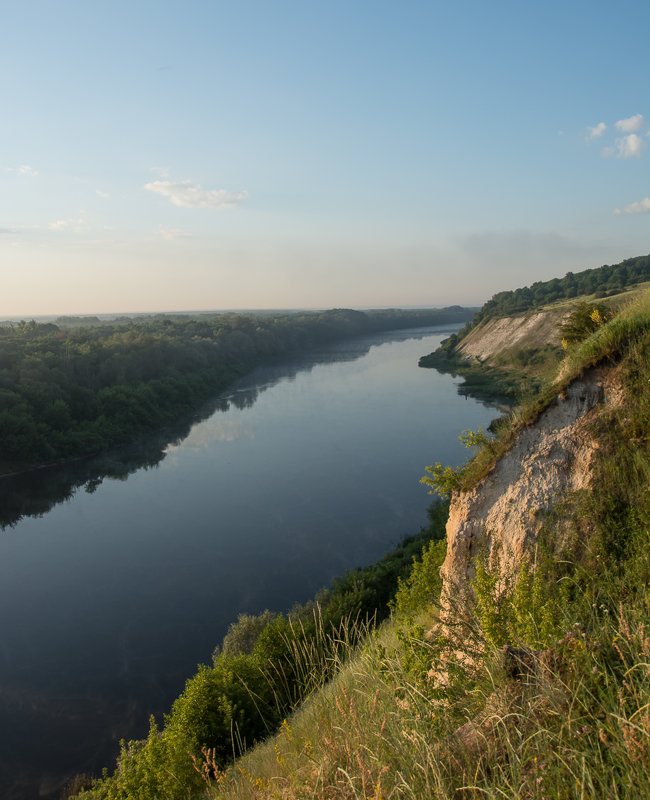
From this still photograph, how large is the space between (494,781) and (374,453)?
3042 centimetres

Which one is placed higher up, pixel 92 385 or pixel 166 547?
pixel 92 385

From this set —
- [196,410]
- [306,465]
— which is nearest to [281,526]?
[306,465]

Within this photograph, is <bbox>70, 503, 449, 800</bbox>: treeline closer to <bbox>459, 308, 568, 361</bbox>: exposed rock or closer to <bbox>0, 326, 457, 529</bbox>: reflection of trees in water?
<bbox>0, 326, 457, 529</bbox>: reflection of trees in water

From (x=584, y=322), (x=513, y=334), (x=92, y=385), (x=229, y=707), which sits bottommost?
(x=229, y=707)

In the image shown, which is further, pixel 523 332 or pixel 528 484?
pixel 523 332

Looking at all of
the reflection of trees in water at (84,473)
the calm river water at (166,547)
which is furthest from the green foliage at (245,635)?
the reflection of trees in water at (84,473)

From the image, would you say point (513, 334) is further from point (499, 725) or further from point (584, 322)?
point (499, 725)

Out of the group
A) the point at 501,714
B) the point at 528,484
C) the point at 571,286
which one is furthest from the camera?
the point at 571,286

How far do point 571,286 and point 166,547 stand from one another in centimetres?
8042

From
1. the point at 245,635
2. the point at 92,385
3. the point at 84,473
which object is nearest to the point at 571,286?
the point at 92,385

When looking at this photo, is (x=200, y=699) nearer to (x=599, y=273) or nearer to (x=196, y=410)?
(x=196, y=410)

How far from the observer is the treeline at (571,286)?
74500mm

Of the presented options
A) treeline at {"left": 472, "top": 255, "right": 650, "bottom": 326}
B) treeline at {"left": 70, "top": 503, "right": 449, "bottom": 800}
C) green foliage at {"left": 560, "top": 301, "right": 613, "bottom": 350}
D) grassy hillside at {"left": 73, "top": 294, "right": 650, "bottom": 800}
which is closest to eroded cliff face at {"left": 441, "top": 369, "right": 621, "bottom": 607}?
grassy hillside at {"left": 73, "top": 294, "right": 650, "bottom": 800}

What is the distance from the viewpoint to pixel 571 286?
80.6 metres
